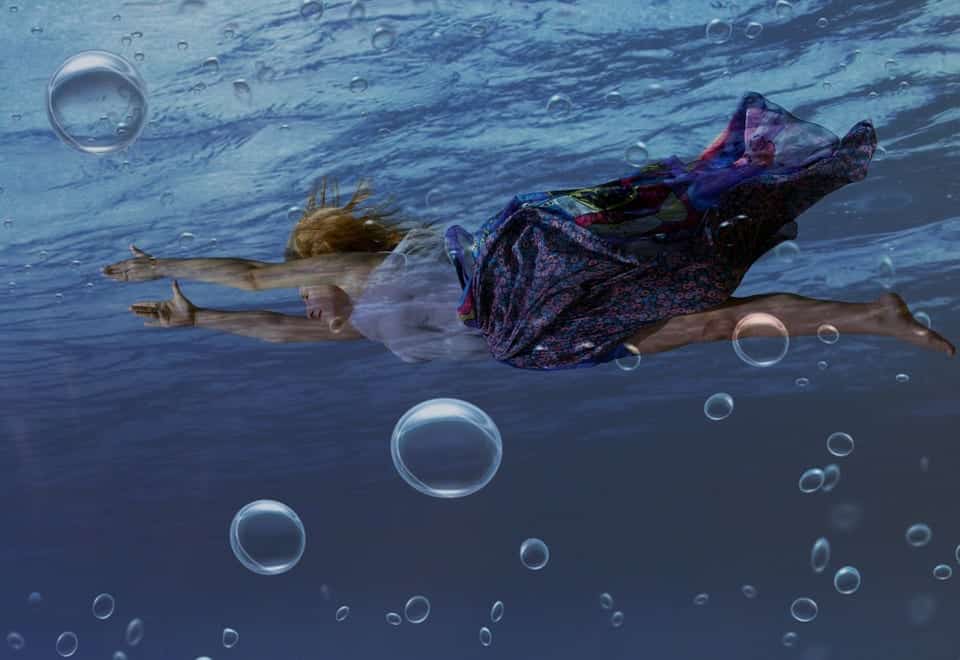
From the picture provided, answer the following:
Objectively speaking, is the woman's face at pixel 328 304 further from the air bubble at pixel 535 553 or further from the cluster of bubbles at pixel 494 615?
the cluster of bubbles at pixel 494 615

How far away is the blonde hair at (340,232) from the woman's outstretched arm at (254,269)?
26cm

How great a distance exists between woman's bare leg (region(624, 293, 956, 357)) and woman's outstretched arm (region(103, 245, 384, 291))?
1612mm

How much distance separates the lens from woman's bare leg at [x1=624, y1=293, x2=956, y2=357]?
14.4ft

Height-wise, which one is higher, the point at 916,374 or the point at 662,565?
the point at 916,374

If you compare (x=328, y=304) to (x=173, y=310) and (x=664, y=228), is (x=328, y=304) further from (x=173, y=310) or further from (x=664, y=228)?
(x=664, y=228)

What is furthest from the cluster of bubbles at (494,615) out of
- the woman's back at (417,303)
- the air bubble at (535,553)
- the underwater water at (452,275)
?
the woman's back at (417,303)

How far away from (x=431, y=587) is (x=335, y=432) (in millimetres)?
53017

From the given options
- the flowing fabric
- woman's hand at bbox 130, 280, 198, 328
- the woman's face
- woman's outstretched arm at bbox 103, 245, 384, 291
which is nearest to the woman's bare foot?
the flowing fabric

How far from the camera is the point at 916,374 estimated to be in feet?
95.5

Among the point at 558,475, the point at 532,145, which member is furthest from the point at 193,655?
the point at 532,145

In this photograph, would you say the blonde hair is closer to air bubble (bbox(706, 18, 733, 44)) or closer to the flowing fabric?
the flowing fabric

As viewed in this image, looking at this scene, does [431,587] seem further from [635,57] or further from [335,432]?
[635,57]

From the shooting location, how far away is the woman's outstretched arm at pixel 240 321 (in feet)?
16.3

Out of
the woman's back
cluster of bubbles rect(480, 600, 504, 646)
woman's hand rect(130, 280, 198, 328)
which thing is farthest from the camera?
cluster of bubbles rect(480, 600, 504, 646)
